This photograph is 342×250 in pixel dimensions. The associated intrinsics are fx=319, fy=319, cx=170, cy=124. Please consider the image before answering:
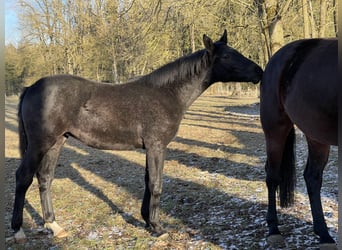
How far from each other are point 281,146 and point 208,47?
1.49m

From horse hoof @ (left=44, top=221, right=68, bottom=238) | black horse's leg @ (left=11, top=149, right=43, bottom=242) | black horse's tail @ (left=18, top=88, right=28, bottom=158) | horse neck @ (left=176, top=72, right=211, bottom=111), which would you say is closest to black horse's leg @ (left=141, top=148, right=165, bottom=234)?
horse neck @ (left=176, top=72, right=211, bottom=111)

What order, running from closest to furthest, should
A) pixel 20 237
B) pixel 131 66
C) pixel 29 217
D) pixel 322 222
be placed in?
pixel 322 222, pixel 20 237, pixel 29 217, pixel 131 66

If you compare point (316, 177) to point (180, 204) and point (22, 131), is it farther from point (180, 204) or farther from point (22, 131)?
point (22, 131)

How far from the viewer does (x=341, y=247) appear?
3.34 feet

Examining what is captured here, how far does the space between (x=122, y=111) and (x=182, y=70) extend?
0.93m

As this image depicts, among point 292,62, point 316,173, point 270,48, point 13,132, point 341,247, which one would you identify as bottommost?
point 13,132

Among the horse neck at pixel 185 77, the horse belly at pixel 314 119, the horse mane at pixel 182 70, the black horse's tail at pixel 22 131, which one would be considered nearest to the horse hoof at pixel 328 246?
the horse belly at pixel 314 119

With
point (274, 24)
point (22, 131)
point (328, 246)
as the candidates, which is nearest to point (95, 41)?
point (274, 24)

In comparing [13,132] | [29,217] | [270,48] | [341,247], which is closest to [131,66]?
[13,132]

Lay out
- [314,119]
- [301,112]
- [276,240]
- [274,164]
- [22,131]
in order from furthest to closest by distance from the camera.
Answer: [22,131] < [274,164] < [276,240] < [301,112] < [314,119]

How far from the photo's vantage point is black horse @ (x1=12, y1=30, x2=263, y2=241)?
3.83m

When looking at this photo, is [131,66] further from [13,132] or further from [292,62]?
[292,62]

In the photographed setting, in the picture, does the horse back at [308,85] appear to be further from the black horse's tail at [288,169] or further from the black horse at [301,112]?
the black horse's tail at [288,169]

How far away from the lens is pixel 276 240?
3.34 m
